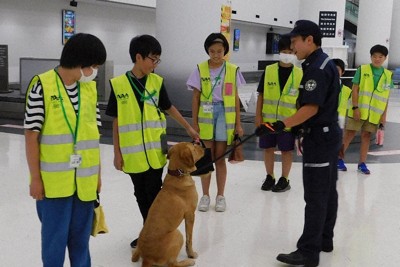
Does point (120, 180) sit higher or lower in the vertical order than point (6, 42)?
lower

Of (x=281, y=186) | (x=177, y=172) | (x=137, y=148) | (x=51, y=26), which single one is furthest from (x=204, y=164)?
(x=51, y=26)

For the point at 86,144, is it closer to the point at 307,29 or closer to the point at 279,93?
the point at 307,29

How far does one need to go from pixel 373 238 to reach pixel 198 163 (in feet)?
5.45

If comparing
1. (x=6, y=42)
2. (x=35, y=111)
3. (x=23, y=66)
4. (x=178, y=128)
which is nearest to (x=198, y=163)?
(x=35, y=111)

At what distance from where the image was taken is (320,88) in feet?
10.8

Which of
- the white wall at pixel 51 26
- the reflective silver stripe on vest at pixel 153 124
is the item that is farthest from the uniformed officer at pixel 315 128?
the white wall at pixel 51 26

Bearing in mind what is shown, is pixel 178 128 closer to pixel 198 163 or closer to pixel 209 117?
pixel 209 117

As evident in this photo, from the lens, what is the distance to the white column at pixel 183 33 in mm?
9312

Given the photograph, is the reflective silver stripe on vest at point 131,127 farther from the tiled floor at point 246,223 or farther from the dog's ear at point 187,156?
the tiled floor at point 246,223

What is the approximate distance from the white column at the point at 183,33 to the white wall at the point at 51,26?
24.8 feet

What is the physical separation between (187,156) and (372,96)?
153 inches

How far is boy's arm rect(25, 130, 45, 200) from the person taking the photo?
7.97 feet

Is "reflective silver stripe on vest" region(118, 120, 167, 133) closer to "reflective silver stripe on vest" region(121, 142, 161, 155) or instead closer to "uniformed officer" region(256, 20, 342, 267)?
"reflective silver stripe on vest" region(121, 142, 161, 155)

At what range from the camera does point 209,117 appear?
466cm
